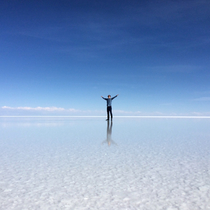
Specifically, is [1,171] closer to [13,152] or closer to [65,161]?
[65,161]

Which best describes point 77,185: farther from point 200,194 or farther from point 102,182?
point 200,194

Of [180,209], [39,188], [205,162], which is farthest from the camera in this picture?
[205,162]

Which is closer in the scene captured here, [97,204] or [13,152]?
[97,204]

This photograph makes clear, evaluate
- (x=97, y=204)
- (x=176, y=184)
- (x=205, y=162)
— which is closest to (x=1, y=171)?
(x=97, y=204)

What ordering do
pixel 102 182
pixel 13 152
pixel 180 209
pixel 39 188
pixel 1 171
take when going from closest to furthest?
1. pixel 180 209
2. pixel 39 188
3. pixel 102 182
4. pixel 1 171
5. pixel 13 152

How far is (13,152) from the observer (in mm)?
4512

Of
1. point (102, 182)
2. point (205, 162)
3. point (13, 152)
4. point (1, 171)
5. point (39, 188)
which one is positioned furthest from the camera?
point (13, 152)

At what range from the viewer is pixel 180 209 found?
6.21 feet

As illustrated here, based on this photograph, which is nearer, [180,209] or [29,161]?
[180,209]

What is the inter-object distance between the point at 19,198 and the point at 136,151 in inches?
114

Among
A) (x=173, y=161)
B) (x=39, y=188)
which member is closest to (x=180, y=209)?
(x=39, y=188)

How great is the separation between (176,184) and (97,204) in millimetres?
1080

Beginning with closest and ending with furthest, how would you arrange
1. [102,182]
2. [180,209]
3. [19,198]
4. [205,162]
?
1. [180,209]
2. [19,198]
3. [102,182]
4. [205,162]

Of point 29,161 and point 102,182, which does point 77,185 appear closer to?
point 102,182
